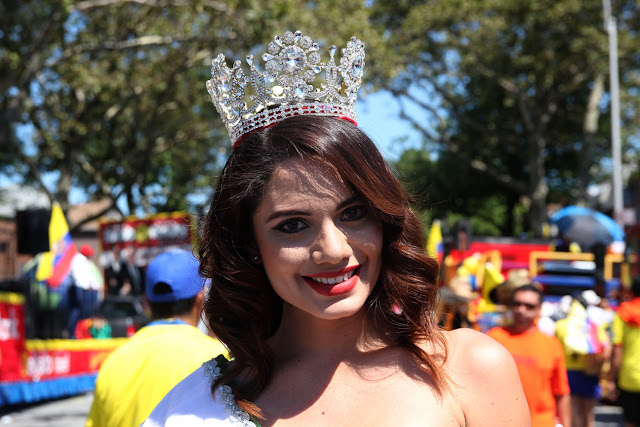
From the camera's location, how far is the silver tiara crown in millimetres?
1999

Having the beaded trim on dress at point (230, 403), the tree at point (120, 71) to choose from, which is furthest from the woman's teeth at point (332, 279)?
the tree at point (120, 71)

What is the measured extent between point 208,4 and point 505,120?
55.2 ft

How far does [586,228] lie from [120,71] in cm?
1128

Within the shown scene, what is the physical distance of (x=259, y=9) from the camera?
547 inches

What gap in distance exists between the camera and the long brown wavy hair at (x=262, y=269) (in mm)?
1837

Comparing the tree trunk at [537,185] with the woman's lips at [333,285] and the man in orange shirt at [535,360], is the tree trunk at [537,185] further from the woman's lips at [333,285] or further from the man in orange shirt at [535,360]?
the woman's lips at [333,285]

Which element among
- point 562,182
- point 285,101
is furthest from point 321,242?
point 562,182

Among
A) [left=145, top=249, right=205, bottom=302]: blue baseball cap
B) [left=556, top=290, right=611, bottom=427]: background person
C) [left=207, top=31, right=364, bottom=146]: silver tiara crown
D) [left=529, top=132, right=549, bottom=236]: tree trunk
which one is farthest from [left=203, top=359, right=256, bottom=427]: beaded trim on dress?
[left=529, top=132, right=549, bottom=236]: tree trunk

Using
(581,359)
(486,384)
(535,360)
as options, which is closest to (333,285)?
(486,384)

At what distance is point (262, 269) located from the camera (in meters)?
2.05

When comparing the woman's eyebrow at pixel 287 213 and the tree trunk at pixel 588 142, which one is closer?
the woman's eyebrow at pixel 287 213

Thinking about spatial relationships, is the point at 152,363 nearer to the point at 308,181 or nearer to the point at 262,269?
the point at 262,269

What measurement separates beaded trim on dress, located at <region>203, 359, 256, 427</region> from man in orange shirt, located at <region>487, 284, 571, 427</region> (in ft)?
10.5

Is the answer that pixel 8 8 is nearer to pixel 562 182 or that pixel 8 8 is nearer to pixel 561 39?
pixel 561 39
